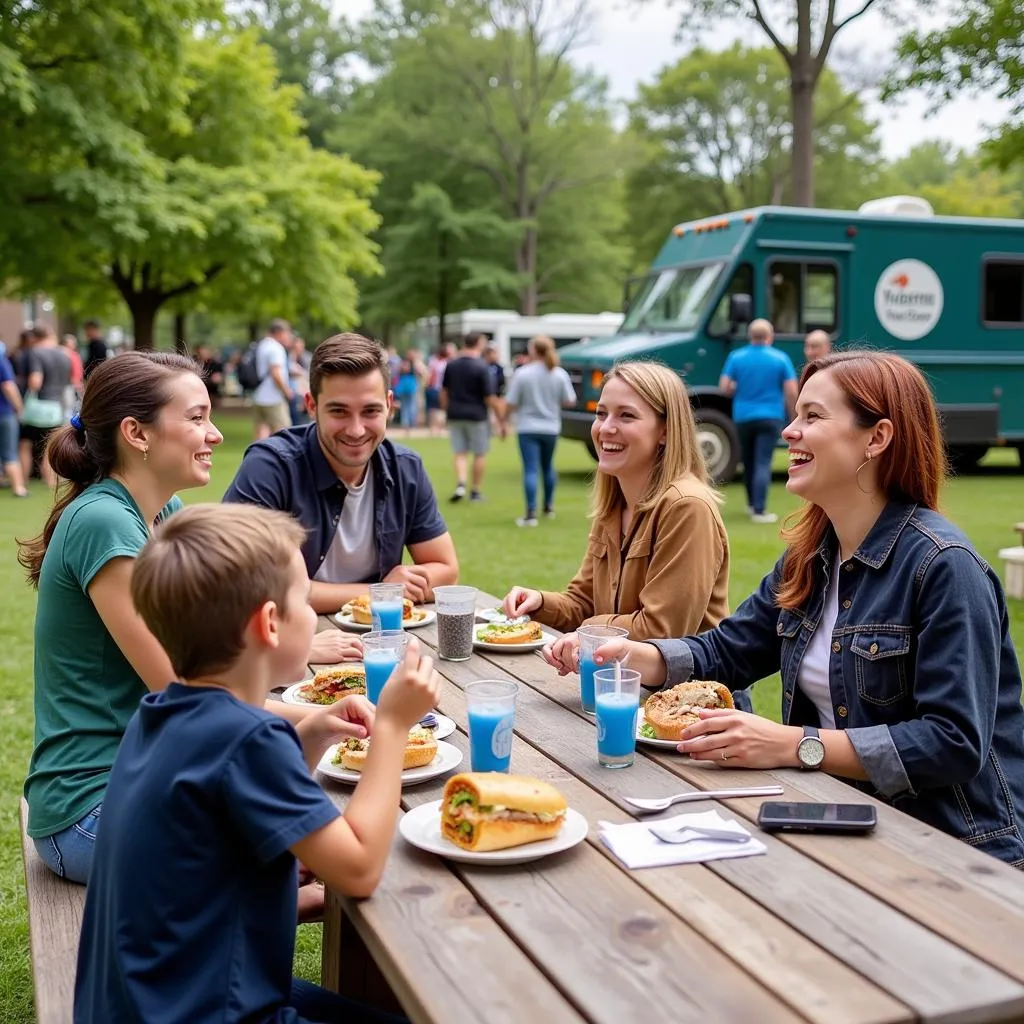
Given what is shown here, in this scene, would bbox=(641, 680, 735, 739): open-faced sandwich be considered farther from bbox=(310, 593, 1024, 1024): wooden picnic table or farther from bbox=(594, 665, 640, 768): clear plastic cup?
bbox=(310, 593, 1024, 1024): wooden picnic table

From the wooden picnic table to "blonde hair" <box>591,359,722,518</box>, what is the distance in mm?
1478

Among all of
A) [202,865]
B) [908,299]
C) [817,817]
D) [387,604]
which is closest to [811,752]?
[817,817]

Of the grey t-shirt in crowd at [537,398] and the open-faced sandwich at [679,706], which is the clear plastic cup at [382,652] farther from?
the grey t-shirt in crowd at [537,398]

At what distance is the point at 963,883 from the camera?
5.71ft

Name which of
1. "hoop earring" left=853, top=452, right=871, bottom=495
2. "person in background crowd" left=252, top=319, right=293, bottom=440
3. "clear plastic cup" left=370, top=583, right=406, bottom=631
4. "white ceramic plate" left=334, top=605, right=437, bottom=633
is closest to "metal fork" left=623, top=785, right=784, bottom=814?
"hoop earring" left=853, top=452, right=871, bottom=495

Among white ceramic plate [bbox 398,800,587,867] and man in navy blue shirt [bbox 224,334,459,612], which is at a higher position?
man in navy blue shirt [bbox 224,334,459,612]

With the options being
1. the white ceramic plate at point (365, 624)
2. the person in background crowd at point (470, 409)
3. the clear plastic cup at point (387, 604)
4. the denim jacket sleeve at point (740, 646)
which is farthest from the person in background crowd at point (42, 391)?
the denim jacket sleeve at point (740, 646)

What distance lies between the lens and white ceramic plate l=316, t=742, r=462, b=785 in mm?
2166

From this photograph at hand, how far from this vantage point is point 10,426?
1276 centimetres

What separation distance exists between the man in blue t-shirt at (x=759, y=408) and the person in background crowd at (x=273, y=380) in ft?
20.0

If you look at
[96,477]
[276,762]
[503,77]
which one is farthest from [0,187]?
[503,77]

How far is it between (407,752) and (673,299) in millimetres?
12232

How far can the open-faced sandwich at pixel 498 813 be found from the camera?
1827mm

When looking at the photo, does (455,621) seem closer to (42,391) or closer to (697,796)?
(697,796)
